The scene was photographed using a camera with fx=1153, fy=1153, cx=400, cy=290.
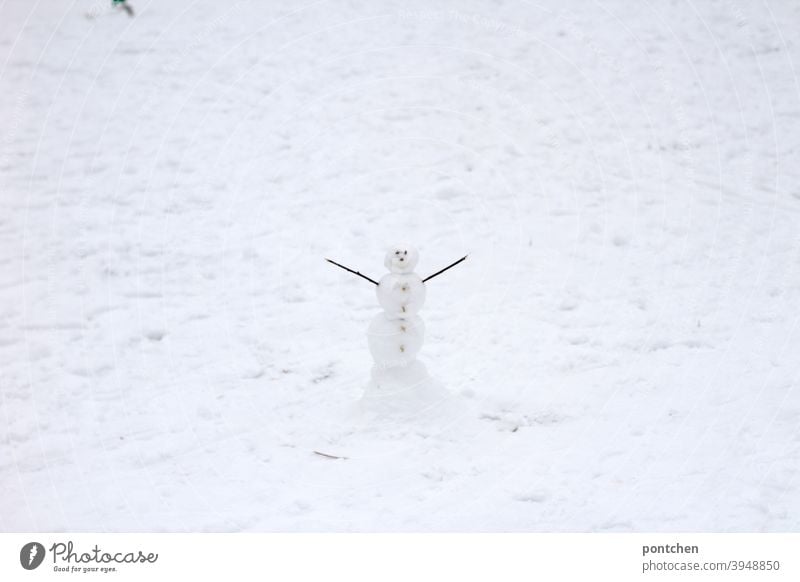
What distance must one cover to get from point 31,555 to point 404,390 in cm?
169

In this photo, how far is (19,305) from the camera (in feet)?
20.4

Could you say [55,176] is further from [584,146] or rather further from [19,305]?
[584,146]

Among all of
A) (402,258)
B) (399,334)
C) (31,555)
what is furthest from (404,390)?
(31,555)

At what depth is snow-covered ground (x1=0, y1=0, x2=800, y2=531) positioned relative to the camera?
4812 millimetres

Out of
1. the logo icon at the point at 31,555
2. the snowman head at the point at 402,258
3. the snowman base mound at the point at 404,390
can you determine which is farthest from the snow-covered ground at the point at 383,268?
the snowman head at the point at 402,258

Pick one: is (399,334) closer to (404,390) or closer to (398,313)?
(398,313)

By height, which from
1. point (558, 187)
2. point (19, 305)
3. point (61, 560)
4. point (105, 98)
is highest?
point (105, 98)

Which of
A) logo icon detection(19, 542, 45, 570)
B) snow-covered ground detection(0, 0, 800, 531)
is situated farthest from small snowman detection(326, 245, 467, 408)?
logo icon detection(19, 542, 45, 570)

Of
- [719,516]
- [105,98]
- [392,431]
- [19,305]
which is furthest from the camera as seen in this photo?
[105,98]

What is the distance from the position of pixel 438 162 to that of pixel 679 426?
9.80 feet

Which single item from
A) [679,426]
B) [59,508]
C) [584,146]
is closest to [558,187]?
[584,146]

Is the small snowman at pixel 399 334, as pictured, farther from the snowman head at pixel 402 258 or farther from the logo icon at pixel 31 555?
the logo icon at pixel 31 555

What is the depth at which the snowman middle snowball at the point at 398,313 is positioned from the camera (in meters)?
4.94

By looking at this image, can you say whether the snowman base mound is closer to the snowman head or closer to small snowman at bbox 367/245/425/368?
small snowman at bbox 367/245/425/368
